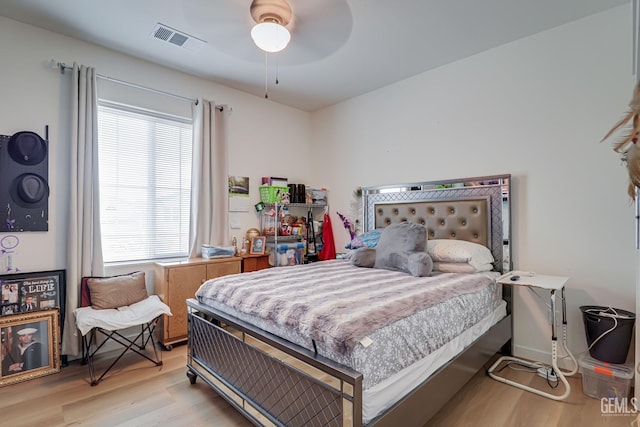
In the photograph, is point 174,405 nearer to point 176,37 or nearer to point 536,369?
point 536,369

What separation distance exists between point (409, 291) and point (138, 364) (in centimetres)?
234

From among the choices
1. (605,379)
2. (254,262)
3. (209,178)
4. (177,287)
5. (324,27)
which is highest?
(324,27)

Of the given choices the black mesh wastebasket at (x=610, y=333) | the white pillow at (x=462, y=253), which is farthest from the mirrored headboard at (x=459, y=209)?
the black mesh wastebasket at (x=610, y=333)

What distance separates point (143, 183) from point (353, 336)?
9.40ft

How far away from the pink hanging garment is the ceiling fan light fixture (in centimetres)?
266

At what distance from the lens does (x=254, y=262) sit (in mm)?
3719

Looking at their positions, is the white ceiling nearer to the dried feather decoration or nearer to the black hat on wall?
the black hat on wall

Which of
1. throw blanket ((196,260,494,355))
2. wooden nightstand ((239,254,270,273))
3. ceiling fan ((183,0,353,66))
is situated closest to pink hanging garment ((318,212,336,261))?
wooden nightstand ((239,254,270,273))

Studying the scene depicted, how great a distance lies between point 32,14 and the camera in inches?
96.4

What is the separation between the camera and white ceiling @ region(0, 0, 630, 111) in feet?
6.63

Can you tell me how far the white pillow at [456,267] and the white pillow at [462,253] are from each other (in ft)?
0.06

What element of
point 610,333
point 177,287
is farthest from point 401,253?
point 177,287

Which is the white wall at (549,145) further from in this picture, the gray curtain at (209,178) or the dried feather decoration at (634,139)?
the dried feather decoration at (634,139)

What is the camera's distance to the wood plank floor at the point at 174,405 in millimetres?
1927
